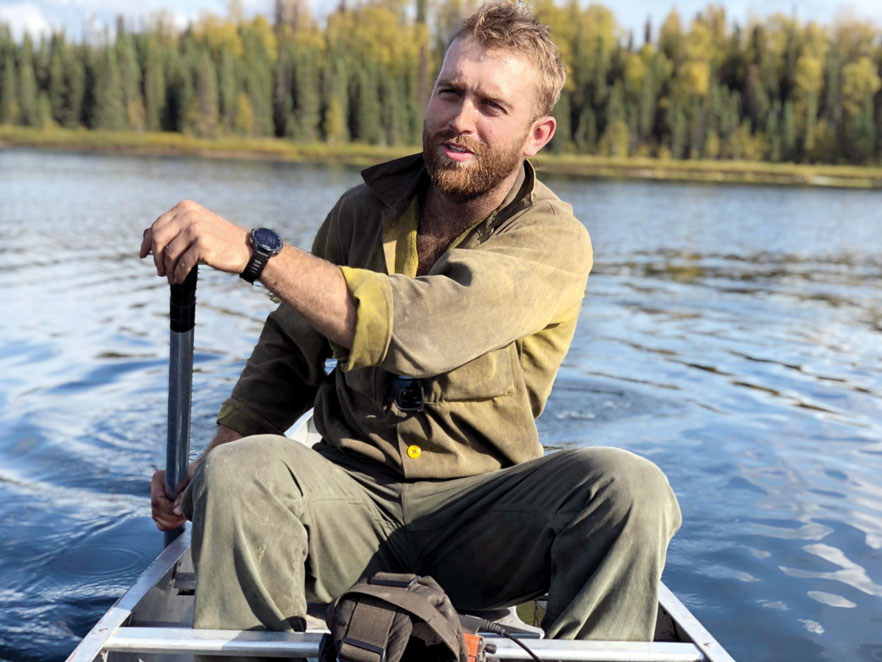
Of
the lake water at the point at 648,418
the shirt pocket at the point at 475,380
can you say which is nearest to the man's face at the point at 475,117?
the shirt pocket at the point at 475,380

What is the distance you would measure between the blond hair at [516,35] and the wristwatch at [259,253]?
3.72 ft

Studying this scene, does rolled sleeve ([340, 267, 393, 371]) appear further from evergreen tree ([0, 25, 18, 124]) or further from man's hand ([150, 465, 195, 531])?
evergreen tree ([0, 25, 18, 124])

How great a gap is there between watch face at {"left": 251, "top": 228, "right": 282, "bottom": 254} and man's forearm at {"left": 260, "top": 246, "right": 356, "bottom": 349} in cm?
2

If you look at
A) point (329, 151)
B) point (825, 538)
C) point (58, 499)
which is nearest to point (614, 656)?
point (825, 538)

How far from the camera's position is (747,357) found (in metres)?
11.7

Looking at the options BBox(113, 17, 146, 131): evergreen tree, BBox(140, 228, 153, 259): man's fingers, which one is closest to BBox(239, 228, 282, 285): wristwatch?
BBox(140, 228, 153, 259): man's fingers

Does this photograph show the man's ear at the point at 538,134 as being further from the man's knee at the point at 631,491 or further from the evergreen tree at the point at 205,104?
the evergreen tree at the point at 205,104

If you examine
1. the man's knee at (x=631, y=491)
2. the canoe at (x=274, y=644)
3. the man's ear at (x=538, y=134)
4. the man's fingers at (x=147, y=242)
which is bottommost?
the canoe at (x=274, y=644)

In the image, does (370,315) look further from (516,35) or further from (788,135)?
(788,135)

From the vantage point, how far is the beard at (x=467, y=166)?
322cm

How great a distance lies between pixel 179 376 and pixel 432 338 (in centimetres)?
97

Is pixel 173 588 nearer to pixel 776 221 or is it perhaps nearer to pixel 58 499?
pixel 58 499

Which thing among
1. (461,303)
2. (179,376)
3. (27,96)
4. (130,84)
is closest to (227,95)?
(130,84)

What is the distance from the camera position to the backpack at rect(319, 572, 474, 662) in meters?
2.38
